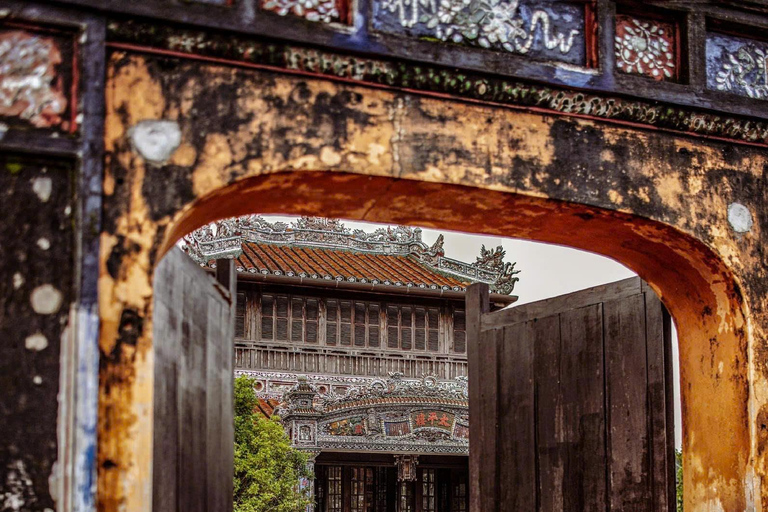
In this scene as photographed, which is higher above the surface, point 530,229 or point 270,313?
point 270,313

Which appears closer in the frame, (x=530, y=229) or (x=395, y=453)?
(x=530, y=229)

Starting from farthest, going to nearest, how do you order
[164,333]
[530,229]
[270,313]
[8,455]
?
[270,313]
[530,229]
[164,333]
[8,455]

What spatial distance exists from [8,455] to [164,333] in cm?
103

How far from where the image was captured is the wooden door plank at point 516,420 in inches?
292

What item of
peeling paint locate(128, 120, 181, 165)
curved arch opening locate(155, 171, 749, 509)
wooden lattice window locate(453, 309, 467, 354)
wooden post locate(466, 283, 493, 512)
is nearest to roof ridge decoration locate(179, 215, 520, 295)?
wooden lattice window locate(453, 309, 467, 354)

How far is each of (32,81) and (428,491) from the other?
58.0 feet

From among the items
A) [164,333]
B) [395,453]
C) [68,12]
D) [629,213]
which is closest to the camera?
[68,12]

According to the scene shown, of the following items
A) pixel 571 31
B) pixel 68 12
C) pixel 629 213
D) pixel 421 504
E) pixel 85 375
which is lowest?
pixel 421 504

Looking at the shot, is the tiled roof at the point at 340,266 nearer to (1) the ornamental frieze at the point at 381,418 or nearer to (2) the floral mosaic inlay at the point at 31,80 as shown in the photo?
(1) the ornamental frieze at the point at 381,418

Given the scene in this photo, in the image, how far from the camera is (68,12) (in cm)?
424

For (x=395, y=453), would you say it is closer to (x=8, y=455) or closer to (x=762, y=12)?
(x=762, y=12)

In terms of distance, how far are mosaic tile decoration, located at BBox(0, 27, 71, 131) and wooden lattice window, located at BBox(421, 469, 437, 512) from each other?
17.3 m

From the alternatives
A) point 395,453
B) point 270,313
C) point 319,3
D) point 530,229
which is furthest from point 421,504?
point 319,3

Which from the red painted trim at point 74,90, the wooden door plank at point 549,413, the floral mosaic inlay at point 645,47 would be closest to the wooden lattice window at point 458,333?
the wooden door plank at point 549,413
